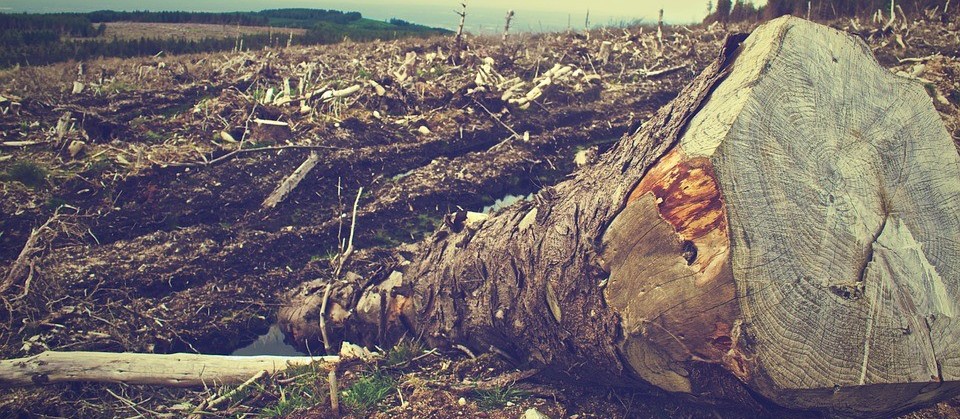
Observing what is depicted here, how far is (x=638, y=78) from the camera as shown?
28.4 ft

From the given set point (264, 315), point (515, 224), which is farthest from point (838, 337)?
point (264, 315)

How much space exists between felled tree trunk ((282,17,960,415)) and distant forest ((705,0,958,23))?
9106mm

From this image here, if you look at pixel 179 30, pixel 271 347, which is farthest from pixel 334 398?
pixel 179 30

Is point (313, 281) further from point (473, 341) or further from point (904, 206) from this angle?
point (904, 206)

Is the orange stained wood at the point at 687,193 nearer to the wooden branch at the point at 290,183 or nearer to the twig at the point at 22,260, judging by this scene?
the wooden branch at the point at 290,183

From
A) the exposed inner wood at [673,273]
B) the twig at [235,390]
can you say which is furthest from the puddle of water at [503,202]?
the exposed inner wood at [673,273]

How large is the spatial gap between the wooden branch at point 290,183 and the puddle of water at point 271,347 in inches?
52.3

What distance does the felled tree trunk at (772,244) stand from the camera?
2.42 m

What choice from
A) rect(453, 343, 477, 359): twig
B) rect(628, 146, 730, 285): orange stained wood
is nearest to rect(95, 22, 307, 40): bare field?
rect(453, 343, 477, 359): twig

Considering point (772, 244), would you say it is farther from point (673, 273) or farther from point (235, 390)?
point (235, 390)

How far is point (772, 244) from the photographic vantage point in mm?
2412

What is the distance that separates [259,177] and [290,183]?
329mm

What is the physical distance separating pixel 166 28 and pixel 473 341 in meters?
21.5

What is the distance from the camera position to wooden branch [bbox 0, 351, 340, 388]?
3.66m
